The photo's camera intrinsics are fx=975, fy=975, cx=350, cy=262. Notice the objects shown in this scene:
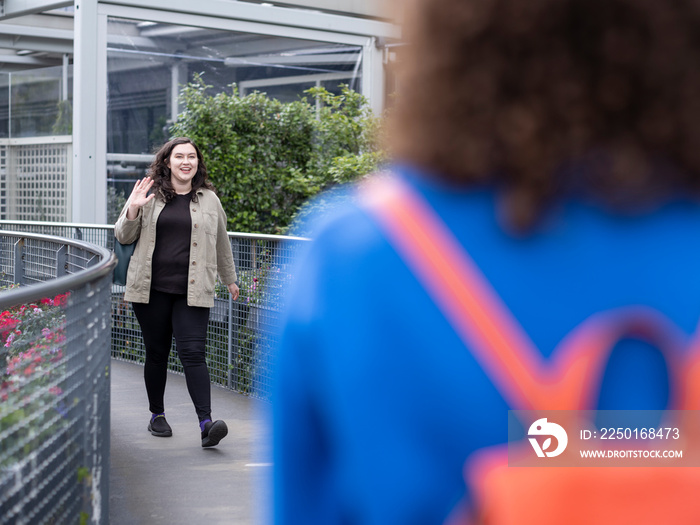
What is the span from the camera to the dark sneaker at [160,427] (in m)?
6.69

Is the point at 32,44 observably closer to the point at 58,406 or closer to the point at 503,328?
the point at 58,406

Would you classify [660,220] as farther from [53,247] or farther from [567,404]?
[53,247]

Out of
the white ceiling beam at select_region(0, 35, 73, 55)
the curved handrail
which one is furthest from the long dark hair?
the white ceiling beam at select_region(0, 35, 73, 55)

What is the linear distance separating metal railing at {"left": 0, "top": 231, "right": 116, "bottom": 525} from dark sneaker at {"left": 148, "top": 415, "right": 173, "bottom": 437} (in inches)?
82.0

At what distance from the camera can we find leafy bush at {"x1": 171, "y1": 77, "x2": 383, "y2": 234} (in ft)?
42.0

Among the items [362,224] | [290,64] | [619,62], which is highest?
[290,64]

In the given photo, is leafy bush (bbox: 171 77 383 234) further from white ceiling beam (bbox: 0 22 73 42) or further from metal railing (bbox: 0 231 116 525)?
metal railing (bbox: 0 231 116 525)

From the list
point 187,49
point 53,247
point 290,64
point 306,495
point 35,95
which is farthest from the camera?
point 35,95

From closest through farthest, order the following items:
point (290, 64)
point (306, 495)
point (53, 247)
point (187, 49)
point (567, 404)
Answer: point (567, 404), point (306, 495), point (53, 247), point (187, 49), point (290, 64)

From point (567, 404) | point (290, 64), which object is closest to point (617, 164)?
point (567, 404)

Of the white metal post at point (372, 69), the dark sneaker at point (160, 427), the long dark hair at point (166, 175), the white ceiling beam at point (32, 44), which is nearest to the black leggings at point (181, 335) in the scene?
the dark sneaker at point (160, 427)

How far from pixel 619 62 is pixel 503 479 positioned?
0.37 metres

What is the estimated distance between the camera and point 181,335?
6.14 meters

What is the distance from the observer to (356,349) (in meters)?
0.85
